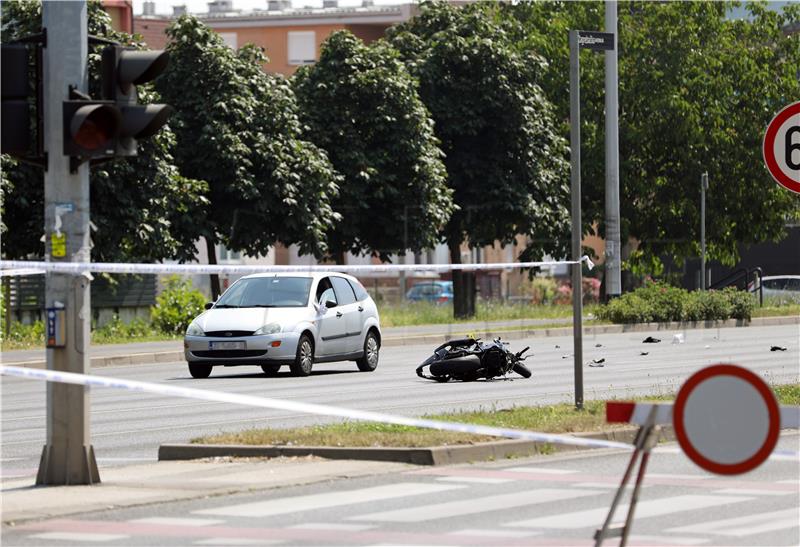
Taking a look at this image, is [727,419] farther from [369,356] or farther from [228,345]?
[369,356]

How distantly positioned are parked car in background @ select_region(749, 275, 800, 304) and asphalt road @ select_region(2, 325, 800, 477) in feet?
71.4

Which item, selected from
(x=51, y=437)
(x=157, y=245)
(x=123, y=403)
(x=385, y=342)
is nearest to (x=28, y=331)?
(x=157, y=245)

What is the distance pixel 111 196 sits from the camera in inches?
1356

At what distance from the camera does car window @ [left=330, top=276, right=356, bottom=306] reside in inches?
993

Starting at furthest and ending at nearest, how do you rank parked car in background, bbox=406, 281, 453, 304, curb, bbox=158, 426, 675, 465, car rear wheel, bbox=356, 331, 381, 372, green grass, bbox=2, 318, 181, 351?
parked car in background, bbox=406, 281, 453, 304 → green grass, bbox=2, 318, 181, 351 → car rear wheel, bbox=356, 331, 381, 372 → curb, bbox=158, 426, 675, 465

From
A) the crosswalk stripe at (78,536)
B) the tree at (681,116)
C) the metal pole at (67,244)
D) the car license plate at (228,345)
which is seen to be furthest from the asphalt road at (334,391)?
the tree at (681,116)

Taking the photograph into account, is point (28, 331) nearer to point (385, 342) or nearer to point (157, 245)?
point (157, 245)

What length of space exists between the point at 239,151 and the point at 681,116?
20865 millimetres

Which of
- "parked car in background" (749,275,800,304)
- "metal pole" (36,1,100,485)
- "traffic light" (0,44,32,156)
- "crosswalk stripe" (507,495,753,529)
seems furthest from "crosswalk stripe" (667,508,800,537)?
"parked car in background" (749,275,800,304)

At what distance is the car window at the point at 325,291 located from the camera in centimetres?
2480

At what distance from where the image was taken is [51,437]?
11219mm

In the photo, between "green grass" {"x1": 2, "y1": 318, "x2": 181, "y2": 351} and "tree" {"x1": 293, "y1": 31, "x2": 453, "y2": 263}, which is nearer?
"green grass" {"x1": 2, "y1": 318, "x2": 181, "y2": 351}

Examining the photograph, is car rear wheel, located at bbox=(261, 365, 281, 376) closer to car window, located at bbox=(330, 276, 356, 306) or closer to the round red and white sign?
car window, located at bbox=(330, 276, 356, 306)

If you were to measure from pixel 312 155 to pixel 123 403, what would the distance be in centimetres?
2112
